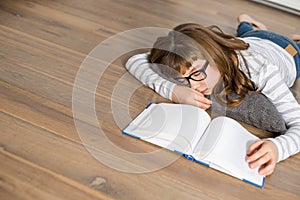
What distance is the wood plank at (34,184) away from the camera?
969 mm

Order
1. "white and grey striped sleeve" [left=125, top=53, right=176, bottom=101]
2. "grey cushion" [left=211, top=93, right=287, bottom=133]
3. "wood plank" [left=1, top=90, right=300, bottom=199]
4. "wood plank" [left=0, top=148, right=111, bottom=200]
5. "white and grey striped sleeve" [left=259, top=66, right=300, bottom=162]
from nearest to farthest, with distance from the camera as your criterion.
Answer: "wood plank" [left=0, top=148, right=111, bottom=200]
"wood plank" [left=1, top=90, right=300, bottom=199]
"white and grey striped sleeve" [left=259, top=66, right=300, bottom=162]
"grey cushion" [left=211, top=93, right=287, bottom=133]
"white and grey striped sleeve" [left=125, top=53, right=176, bottom=101]

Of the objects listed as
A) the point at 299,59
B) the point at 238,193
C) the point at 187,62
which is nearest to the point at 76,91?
the point at 187,62

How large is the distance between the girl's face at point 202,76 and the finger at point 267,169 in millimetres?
355

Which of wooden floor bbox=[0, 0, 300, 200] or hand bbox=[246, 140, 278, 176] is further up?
hand bbox=[246, 140, 278, 176]

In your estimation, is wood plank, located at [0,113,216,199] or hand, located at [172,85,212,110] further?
hand, located at [172,85,212,110]

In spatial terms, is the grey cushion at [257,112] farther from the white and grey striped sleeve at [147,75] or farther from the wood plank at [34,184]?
the wood plank at [34,184]

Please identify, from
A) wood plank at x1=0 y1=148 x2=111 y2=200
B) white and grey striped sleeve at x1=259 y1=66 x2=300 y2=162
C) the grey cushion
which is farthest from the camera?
the grey cushion

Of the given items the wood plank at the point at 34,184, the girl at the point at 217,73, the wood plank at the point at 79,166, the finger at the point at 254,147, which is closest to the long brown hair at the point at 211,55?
the girl at the point at 217,73

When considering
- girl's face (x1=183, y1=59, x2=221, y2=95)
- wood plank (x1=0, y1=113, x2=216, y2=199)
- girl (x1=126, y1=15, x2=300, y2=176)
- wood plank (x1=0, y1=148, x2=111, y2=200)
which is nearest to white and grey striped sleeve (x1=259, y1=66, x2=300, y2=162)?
girl (x1=126, y1=15, x2=300, y2=176)

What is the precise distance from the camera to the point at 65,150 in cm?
112

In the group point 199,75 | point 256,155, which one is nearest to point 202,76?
point 199,75

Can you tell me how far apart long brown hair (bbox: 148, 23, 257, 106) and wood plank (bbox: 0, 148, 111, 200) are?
0.54m

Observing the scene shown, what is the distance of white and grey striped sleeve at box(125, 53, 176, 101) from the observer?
4.68 ft

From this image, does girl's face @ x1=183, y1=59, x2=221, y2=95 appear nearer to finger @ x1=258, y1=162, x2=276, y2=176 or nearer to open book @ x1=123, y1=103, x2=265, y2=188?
open book @ x1=123, y1=103, x2=265, y2=188
